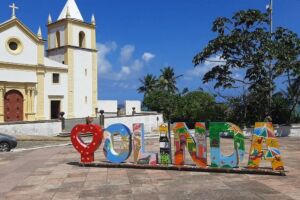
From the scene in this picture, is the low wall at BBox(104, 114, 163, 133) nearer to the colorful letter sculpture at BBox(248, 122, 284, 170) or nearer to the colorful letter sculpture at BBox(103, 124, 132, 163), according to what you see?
the colorful letter sculpture at BBox(103, 124, 132, 163)

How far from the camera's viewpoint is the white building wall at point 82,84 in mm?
39031

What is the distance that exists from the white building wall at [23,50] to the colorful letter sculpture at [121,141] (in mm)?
24240

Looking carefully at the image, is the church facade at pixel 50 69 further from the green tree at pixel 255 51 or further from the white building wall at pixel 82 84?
the green tree at pixel 255 51

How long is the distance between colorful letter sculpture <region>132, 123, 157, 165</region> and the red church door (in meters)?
24.7

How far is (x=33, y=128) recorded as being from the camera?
26938 millimetres

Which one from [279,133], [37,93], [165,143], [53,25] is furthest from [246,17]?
[53,25]

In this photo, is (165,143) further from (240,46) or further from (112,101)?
(112,101)

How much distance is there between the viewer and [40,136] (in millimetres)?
26531

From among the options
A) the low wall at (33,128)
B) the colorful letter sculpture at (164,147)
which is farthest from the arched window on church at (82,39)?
the colorful letter sculpture at (164,147)

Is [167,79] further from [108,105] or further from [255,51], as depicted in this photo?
[255,51]

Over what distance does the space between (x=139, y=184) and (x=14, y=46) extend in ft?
93.7

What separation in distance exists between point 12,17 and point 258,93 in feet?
71.5

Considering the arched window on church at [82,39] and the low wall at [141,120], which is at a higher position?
the arched window on church at [82,39]

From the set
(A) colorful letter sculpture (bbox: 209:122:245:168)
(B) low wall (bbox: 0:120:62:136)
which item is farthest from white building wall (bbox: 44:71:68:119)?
(A) colorful letter sculpture (bbox: 209:122:245:168)
